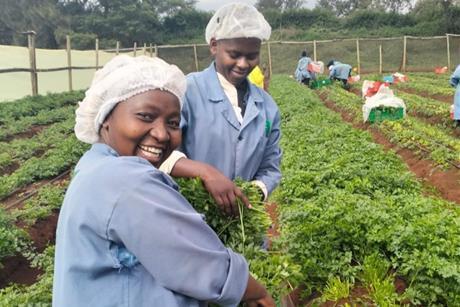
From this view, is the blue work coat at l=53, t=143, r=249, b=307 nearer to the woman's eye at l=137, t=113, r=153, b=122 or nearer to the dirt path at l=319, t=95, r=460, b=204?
the woman's eye at l=137, t=113, r=153, b=122

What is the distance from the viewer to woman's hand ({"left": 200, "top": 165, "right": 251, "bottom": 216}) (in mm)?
2008

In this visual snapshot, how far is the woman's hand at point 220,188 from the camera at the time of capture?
6.59ft

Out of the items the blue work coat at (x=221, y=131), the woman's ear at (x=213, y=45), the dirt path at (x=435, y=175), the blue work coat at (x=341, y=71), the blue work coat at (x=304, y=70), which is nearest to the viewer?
the blue work coat at (x=221, y=131)

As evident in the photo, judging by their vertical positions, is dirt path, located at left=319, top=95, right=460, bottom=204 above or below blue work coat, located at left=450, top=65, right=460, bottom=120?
below

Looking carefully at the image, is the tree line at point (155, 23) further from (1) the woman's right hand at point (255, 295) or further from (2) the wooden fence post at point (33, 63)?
(1) the woman's right hand at point (255, 295)

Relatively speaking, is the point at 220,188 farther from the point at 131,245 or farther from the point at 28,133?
the point at 28,133

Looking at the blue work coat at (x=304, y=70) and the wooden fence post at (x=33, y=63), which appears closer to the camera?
the wooden fence post at (x=33, y=63)

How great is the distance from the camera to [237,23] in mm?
2492

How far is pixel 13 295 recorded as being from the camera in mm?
3520

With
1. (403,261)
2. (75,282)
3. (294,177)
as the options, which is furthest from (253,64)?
(294,177)

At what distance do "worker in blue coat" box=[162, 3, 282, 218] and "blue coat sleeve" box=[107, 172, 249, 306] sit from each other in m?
0.93

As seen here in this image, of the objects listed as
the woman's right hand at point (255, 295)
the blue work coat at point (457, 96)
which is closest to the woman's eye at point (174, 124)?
the woman's right hand at point (255, 295)

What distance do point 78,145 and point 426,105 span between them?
986 centimetres

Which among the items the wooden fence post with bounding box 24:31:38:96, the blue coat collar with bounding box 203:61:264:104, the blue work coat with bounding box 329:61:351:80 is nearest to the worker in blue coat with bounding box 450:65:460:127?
the blue coat collar with bounding box 203:61:264:104
